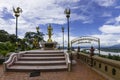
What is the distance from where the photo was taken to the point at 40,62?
14125 millimetres

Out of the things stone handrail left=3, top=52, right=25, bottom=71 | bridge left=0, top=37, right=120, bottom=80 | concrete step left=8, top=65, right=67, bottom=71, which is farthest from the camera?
stone handrail left=3, top=52, right=25, bottom=71

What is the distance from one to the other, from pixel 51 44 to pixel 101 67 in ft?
54.7

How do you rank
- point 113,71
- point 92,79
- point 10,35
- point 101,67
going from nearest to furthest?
point 113,71
point 92,79
point 101,67
point 10,35

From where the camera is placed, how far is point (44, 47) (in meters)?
27.5

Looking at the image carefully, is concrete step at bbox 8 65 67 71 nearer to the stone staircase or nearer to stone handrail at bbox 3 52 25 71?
the stone staircase

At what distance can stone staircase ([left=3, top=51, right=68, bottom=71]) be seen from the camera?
41.7 feet

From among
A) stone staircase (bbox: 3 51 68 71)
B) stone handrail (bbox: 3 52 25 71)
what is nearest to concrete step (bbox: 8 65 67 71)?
stone staircase (bbox: 3 51 68 71)

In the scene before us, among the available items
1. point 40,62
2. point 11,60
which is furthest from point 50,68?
point 11,60

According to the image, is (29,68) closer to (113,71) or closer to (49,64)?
(49,64)

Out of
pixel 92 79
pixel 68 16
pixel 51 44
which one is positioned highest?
pixel 68 16

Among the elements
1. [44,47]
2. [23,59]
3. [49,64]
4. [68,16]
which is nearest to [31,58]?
[23,59]

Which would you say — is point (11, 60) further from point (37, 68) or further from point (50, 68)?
point (50, 68)

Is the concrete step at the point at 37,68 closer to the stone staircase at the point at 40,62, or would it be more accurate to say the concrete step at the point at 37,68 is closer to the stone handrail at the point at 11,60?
the stone staircase at the point at 40,62

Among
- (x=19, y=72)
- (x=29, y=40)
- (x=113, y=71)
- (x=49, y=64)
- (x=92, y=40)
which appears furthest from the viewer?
(x=29, y=40)
